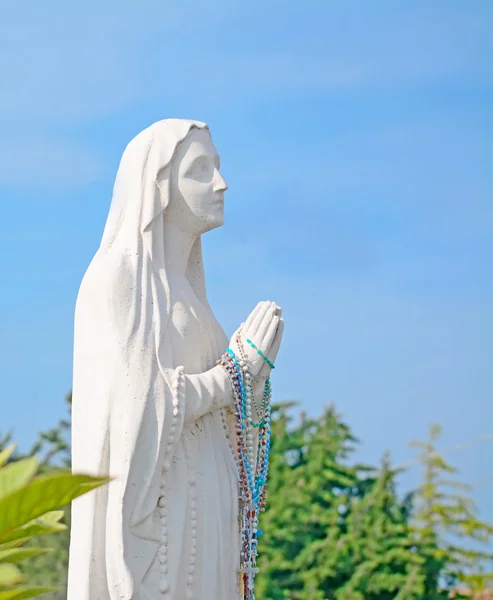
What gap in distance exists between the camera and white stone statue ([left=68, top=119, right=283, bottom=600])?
6.02 meters

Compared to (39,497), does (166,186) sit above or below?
above

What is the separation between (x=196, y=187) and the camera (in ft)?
21.7

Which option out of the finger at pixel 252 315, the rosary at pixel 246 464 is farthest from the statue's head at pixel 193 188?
the rosary at pixel 246 464

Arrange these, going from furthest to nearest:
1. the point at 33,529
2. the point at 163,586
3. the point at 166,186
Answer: the point at 166,186 → the point at 163,586 → the point at 33,529

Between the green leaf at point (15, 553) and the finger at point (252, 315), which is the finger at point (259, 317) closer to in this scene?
the finger at point (252, 315)

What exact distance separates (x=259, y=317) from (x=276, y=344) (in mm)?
155

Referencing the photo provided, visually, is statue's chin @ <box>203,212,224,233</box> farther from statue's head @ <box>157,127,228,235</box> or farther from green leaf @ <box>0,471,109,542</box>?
green leaf @ <box>0,471,109,542</box>

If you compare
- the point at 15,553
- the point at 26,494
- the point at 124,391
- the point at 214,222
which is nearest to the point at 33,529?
the point at 15,553

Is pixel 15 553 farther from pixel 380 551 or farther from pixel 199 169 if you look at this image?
pixel 380 551

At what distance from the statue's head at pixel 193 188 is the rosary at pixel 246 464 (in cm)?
58

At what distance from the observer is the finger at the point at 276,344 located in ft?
22.1

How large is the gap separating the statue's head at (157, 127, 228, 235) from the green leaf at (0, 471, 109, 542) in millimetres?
2907

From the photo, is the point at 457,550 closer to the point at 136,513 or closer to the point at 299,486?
the point at 299,486

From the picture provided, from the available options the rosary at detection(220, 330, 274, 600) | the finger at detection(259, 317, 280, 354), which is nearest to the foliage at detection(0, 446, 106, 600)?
the rosary at detection(220, 330, 274, 600)
